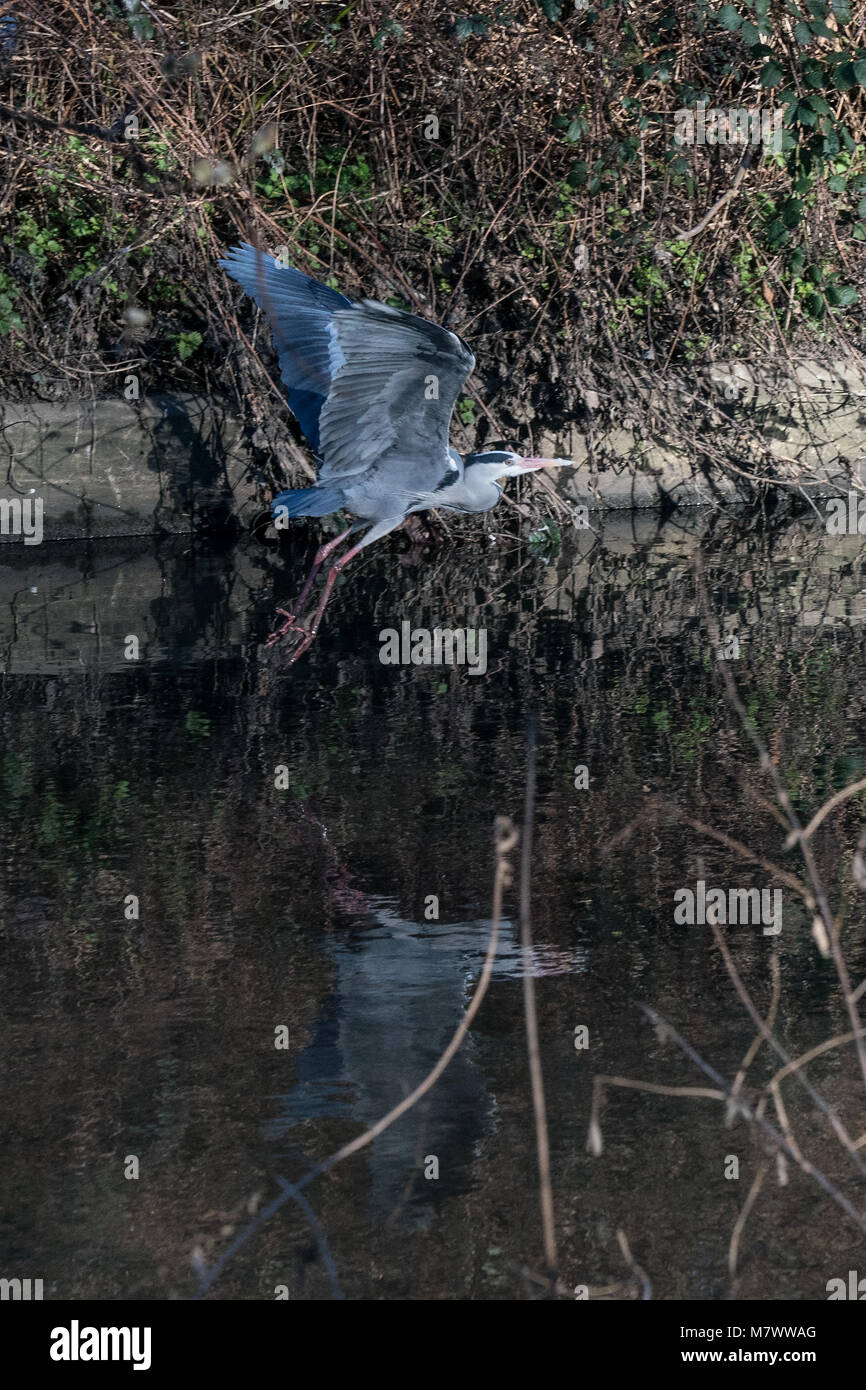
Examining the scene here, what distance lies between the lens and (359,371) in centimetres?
580

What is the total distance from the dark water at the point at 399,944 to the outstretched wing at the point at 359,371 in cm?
78

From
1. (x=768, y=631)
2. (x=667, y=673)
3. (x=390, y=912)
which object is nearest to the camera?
(x=390, y=912)

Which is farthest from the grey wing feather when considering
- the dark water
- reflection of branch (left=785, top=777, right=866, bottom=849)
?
reflection of branch (left=785, top=777, right=866, bottom=849)

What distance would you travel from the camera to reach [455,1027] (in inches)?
140

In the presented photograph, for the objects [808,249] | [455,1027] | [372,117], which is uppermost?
[372,117]

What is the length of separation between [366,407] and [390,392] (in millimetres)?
145

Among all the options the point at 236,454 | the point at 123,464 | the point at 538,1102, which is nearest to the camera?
the point at 538,1102

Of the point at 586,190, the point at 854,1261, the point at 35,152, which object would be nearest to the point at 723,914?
the point at 854,1261

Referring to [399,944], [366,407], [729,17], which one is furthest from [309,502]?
[729,17]

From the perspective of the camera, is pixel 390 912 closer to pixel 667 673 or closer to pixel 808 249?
pixel 667 673

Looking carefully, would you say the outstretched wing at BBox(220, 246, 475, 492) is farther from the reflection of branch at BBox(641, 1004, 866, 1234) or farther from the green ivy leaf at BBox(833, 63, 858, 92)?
the green ivy leaf at BBox(833, 63, 858, 92)

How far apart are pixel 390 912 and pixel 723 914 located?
774 millimetres

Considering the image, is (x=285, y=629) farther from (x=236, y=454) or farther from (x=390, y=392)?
(x=236, y=454)

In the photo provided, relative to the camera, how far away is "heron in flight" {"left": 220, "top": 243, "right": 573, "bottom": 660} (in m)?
5.65
